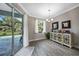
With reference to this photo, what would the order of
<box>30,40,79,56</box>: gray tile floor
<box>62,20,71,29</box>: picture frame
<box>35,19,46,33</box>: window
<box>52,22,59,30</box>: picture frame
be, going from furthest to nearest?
<box>35,19,46,33</box>: window → <box>52,22,59,30</box>: picture frame → <box>62,20,71,29</box>: picture frame → <box>30,40,79,56</box>: gray tile floor

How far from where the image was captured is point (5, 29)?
3408 mm

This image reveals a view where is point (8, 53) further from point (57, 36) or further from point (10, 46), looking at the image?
point (57, 36)

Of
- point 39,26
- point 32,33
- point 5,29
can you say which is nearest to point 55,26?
point 39,26

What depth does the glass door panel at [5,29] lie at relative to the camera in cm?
332

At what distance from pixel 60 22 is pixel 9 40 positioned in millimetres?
3943

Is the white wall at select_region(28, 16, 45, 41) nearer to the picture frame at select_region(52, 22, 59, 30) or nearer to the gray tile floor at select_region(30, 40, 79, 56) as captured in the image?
the picture frame at select_region(52, 22, 59, 30)

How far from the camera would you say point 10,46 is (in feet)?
11.8

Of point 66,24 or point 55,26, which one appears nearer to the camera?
point 66,24

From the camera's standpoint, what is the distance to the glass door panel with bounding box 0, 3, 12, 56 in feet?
10.9

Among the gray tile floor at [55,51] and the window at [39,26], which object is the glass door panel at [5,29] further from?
the window at [39,26]

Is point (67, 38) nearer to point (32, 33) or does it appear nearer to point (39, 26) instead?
point (32, 33)

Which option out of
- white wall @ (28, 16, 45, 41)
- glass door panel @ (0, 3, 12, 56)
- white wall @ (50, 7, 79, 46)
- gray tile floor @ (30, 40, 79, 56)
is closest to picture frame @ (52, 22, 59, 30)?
white wall @ (50, 7, 79, 46)

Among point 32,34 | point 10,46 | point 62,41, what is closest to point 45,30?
point 32,34

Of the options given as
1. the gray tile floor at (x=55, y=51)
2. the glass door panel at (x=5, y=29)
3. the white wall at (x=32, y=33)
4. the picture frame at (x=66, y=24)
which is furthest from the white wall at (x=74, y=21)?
the glass door panel at (x=5, y=29)
